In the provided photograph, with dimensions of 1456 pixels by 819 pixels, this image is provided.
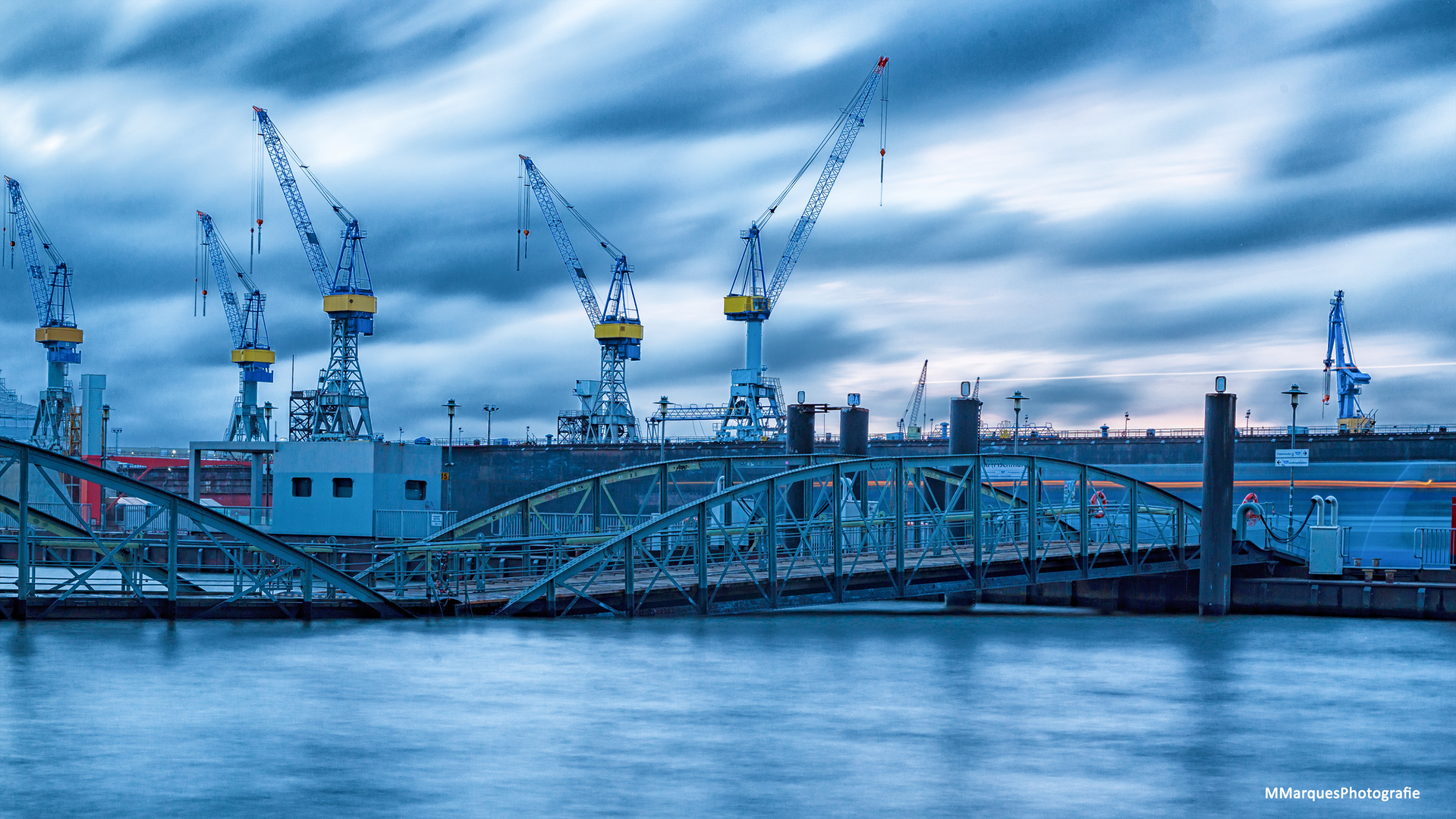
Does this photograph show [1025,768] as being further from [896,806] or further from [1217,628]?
[1217,628]

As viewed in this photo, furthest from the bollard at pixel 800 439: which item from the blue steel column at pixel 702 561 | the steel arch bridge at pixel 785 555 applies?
the blue steel column at pixel 702 561

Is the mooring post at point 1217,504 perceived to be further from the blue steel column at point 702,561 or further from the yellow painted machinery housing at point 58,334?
the yellow painted machinery housing at point 58,334

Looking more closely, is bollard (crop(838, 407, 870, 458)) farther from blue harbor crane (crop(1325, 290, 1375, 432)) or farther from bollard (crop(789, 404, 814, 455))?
blue harbor crane (crop(1325, 290, 1375, 432))

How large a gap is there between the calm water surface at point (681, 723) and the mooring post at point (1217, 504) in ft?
16.5

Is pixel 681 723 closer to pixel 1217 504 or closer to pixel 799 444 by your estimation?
pixel 1217 504

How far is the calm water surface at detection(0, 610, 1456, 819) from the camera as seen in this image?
39.7ft

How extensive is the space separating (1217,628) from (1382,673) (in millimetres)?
6869

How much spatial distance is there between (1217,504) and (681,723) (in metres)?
21.4

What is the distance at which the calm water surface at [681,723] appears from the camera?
1210cm

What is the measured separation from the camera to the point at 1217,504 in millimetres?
32938

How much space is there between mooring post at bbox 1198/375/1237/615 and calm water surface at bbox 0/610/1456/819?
5025 millimetres

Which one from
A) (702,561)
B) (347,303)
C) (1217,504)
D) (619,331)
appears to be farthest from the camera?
(619,331)

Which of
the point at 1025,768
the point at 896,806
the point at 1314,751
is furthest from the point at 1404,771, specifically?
the point at 896,806

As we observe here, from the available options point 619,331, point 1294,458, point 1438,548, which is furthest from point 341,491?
point 619,331
